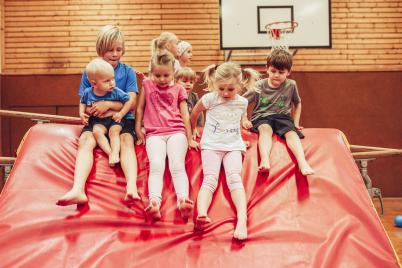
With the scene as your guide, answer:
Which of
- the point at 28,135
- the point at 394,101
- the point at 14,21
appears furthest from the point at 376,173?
the point at 14,21

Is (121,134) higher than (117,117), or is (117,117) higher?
(117,117)

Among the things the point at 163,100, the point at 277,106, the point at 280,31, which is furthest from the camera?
the point at 280,31

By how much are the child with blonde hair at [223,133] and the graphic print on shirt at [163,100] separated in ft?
0.58

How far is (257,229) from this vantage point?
2.56 metres

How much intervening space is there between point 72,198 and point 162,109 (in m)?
0.88

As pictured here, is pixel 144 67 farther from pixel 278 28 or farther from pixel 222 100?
pixel 222 100

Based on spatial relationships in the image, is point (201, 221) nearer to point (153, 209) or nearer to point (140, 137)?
point (153, 209)

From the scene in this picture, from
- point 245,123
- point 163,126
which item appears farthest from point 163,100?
point 245,123

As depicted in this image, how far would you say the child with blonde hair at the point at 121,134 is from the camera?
2.65 m

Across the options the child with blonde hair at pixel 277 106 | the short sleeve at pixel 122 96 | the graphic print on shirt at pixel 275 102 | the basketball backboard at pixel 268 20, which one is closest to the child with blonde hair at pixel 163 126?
the short sleeve at pixel 122 96

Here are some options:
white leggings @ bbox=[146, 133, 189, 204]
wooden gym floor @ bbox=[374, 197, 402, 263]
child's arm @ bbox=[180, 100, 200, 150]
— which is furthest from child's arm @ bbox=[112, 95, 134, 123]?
wooden gym floor @ bbox=[374, 197, 402, 263]

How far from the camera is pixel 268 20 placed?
262 inches

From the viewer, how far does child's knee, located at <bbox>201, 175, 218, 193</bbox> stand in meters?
2.78

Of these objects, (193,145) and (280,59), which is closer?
(193,145)
